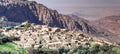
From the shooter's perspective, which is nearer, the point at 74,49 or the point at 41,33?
the point at 74,49

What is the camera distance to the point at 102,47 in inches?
3605

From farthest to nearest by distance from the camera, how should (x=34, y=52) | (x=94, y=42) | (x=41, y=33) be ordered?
(x=41, y=33) → (x=94, y=42) → (x=34, y=52)

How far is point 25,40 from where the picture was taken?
328 ft

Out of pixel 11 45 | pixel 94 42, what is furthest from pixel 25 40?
pixel 94 42

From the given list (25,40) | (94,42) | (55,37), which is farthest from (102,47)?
(25,40)

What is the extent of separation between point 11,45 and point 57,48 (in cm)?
1296

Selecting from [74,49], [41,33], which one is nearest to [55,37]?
[41,33]

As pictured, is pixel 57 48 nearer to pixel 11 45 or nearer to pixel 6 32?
pixel 11 45

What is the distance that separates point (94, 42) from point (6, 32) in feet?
91.6

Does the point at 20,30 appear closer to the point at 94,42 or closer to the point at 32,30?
the point at 32,30

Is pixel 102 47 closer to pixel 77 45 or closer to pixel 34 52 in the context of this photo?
pixel 77 45

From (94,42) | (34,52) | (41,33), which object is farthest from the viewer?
(41,33)

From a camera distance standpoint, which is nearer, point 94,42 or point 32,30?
point 94,42

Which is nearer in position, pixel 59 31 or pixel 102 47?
pixel 102 47
